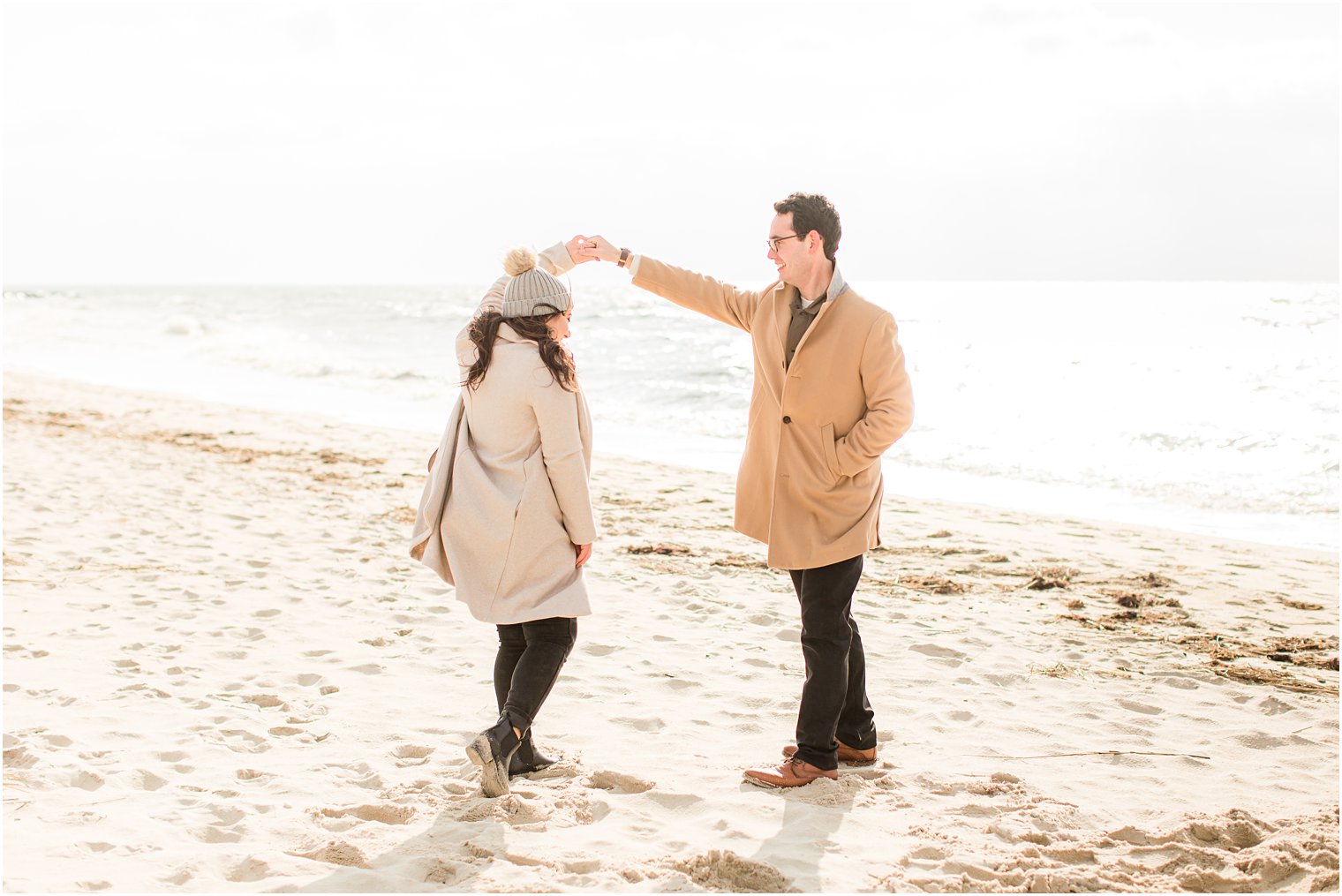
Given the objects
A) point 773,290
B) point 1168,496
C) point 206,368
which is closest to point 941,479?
point 1168,496

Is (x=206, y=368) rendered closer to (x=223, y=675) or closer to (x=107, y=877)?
(x=223, y=675)

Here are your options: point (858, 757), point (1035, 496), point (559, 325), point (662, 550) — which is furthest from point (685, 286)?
point (1035, 496)

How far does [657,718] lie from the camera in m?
4.38

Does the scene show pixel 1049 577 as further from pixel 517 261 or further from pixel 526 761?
pixel 517 261

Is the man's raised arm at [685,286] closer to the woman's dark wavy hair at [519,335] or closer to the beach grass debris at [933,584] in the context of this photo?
the woman's dark wavy hair at [519,335]

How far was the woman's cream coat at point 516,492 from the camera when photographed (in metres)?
3.47

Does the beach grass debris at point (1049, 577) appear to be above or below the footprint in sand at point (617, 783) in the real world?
above

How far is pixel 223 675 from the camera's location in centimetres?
479

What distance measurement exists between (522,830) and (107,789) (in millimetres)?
1449

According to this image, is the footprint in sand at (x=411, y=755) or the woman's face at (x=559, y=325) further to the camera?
the footprint in sand at (x=411, y=755)

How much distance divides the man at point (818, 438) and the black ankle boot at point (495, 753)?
0.87 meters

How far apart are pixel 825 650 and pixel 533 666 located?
99cm

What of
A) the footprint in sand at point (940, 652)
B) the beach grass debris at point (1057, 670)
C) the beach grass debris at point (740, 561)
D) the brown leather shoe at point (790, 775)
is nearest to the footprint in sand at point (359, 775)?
the brown leather shoe at point (790, 775)

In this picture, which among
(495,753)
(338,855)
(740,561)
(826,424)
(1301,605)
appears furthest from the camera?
(740,561)
